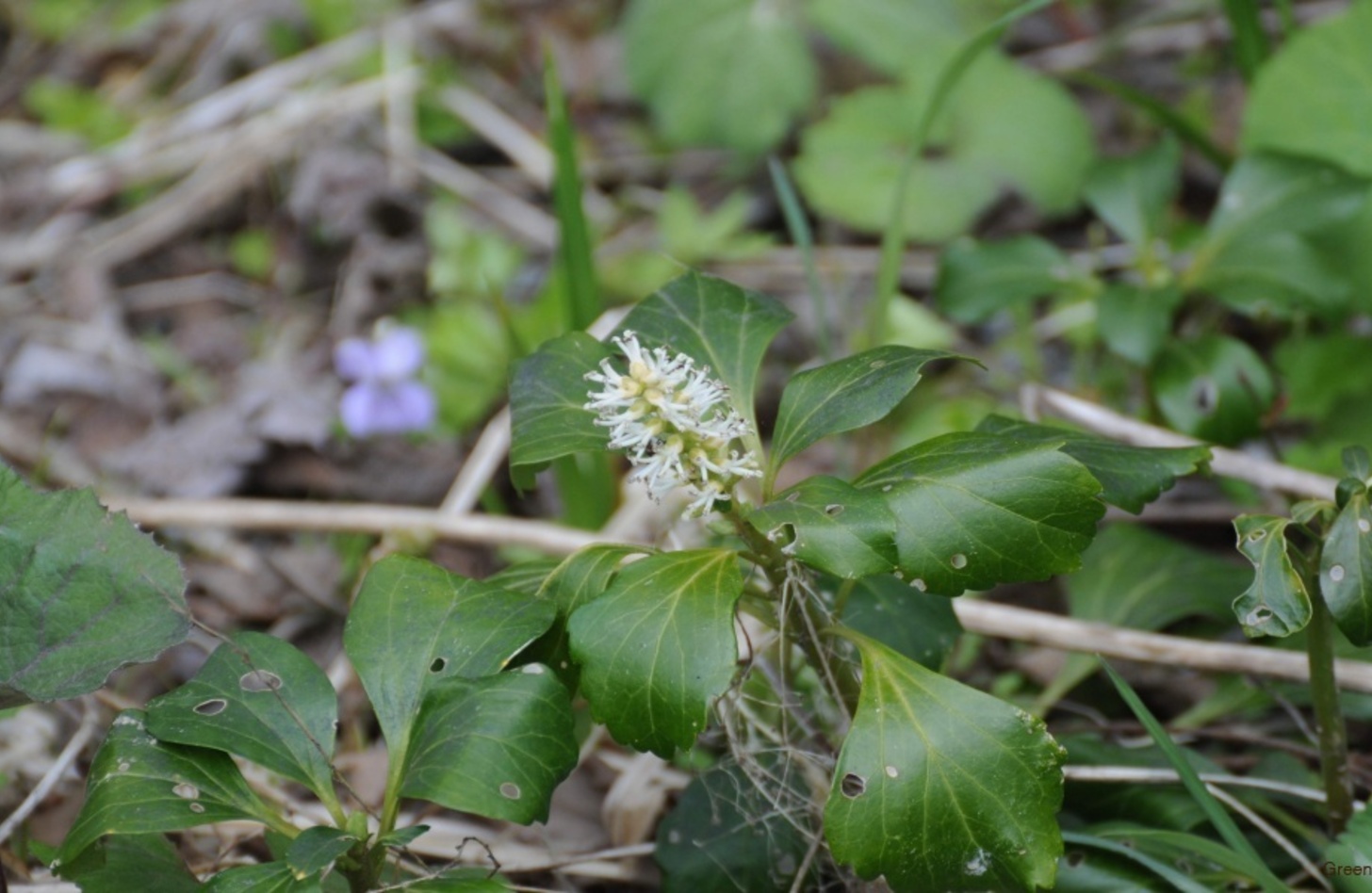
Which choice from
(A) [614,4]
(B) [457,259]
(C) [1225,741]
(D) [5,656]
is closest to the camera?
(D) [5,656]

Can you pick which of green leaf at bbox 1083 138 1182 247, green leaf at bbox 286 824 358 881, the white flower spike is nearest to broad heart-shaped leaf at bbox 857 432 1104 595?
the white flower spike

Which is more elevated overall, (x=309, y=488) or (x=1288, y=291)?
(x=1288, y=291)

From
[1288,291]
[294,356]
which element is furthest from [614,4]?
[1288,291]

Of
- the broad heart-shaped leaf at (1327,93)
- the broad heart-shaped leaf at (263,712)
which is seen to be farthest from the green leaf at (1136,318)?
the broad heart-shaped leaf at (263,712)

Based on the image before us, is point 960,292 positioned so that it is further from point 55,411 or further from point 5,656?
point 55,411

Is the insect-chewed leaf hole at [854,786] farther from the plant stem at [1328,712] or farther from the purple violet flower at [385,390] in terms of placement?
the purple violet flower at [385,390]

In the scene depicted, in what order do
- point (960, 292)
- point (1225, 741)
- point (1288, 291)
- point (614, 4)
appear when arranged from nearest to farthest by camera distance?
point (1225, 741)
point (1288, 291)
point (960, 292)
point (614, 4)

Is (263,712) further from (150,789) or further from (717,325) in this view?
(717,325)

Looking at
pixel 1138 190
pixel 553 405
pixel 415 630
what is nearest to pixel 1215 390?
pixel 1138 190
